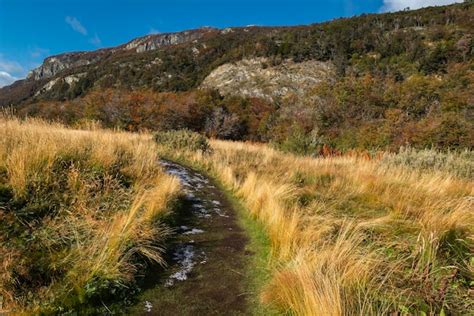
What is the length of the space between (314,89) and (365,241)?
32.6 meters

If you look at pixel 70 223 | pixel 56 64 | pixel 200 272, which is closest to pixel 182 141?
pixel 70 223

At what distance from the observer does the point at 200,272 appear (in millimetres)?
3426

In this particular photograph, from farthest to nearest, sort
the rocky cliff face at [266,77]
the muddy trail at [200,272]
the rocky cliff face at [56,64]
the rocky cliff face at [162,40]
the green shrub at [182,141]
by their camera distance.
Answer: the rocky cliff face at [56,64], the rocky cliff face at [162,40], the rocky cliff face at [266,77], the green shrub at [182,141], the muddy trail at [200,272]

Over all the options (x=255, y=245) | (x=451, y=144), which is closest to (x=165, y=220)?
(x=255, y=245)

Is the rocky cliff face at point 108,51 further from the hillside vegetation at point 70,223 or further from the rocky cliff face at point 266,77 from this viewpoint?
the hillside vegetation at point 70,223

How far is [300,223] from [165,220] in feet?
6.68

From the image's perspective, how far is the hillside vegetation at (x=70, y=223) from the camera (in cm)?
261

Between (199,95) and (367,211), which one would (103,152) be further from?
(199,95)

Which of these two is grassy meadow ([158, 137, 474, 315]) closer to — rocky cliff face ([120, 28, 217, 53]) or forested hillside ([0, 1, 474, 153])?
forested hillside ([0, 1, 474, 153])

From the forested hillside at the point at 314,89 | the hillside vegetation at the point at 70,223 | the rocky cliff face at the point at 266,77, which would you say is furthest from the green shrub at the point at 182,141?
the rocky cliff face at the point at 266,77

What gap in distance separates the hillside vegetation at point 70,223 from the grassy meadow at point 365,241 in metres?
1.55

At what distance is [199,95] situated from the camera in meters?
51.7

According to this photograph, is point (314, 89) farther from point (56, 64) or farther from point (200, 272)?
point (56, 64)

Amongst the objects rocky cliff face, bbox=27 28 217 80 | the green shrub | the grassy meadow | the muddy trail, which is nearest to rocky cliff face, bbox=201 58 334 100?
the green shrub
